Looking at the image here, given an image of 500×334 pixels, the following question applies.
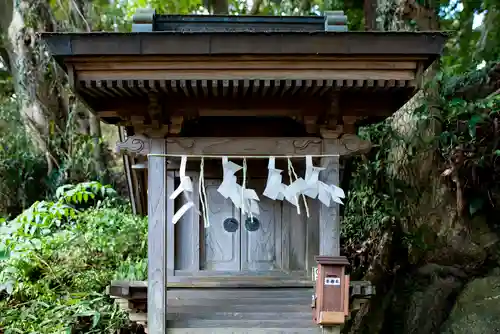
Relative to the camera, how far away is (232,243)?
469 cm

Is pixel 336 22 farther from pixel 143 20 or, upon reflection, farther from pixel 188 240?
pixel 188 240

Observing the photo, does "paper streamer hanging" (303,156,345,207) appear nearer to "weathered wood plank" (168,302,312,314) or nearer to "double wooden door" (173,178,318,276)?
"double wooden door" (173,178,318,276)

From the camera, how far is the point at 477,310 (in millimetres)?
6391

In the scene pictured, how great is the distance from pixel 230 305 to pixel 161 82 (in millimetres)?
2098

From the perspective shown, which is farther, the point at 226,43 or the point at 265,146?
the point at 265,146

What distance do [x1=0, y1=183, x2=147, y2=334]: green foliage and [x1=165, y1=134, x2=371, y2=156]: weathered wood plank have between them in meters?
2.19

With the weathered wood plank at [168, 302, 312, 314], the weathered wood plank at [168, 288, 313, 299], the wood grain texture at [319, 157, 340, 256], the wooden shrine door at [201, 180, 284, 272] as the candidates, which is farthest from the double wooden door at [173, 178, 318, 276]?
the wood grain texture at [319, 157, 340, 256]

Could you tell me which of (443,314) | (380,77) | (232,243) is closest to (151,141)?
(232,243)

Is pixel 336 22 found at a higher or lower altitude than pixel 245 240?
higher

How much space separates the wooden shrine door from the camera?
4.66 metres

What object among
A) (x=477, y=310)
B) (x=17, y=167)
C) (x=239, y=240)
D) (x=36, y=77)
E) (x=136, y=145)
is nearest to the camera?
(x=136, y=145)

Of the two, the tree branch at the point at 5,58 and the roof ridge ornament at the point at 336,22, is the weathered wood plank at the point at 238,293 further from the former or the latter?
the tree branch at the point at 5,58

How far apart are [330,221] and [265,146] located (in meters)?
0.84

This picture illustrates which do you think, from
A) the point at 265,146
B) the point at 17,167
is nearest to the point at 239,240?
the point at 265,146
